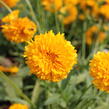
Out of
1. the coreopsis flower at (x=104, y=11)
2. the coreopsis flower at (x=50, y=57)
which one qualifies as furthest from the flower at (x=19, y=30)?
the coreopsis flower at (x=104, y=11)

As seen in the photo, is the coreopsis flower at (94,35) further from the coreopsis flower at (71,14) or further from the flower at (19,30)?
the flower at (19,30)

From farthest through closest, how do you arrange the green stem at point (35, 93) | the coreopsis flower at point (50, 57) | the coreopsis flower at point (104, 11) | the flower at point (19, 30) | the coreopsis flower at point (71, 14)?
1. the coreopsis flower at point (71, 14)
2. the coreopsis flower at point (104, 11)
3. the green stem at point (35, 93)
4. the flower at point (19, 30)
5. the coreopsis flower at point (50, 57)

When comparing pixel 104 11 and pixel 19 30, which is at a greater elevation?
pixel 104 11

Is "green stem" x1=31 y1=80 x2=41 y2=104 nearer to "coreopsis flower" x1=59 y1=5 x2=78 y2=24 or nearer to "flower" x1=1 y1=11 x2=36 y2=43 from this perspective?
"flower" x1=1 y1=11 x2=36 y2=43

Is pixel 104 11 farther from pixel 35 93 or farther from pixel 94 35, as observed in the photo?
pixel 35 93

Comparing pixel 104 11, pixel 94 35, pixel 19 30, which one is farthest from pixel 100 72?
pixel 94 35

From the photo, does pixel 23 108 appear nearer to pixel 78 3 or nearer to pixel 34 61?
pixel 34 61
